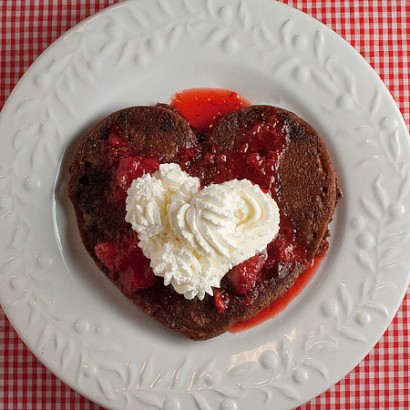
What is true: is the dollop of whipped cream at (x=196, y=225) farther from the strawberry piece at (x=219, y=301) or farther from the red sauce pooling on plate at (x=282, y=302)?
the red sauce pooling on plate at (x=282, y=302)

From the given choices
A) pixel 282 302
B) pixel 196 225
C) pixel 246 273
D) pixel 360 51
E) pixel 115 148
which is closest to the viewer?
pixel 196 225

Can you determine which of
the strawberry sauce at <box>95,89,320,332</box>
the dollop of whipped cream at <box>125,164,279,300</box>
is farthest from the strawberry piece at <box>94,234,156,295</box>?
the dollop of whipped cream at <box>125,164,279,300</box>

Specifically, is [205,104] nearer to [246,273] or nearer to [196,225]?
[196,225]

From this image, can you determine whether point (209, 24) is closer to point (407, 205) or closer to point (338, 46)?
point (338, 46)

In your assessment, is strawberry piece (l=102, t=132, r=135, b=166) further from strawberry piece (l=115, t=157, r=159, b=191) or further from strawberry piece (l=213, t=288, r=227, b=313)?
strawberry piece (l=213, t=288, r=227, b=313)

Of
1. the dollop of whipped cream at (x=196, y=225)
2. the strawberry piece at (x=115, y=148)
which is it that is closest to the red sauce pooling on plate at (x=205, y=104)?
the strawberry piece at (x=115, y=148)

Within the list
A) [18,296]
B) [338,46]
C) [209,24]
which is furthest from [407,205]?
Result: [18,296]

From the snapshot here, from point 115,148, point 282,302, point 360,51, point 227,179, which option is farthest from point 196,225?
point 360,51

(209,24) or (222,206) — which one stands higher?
(209,24)
